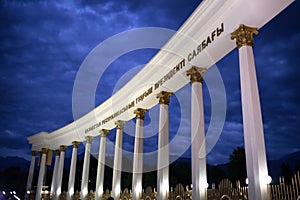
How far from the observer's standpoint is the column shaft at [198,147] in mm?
9812

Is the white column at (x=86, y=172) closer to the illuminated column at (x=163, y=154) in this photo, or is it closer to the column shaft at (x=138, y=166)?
the column shaft at (x=138, y=166)

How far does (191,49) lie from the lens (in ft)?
36.6

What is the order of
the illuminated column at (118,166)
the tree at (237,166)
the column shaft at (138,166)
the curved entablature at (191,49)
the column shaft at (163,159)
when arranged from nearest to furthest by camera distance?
the curved entablature at (191,49), the column shaft at (163,159), the column shaft at (138,166), the illuminated column at (118,166), the tree at (237,166)

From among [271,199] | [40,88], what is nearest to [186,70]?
[271,199]

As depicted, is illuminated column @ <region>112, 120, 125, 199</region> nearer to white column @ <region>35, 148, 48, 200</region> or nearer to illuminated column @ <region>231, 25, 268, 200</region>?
illuminated column @ <region>231, 25, 268, 200</region>

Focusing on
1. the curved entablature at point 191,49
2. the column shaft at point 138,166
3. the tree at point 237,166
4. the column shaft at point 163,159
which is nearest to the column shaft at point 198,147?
the curved entablature at point 191,49

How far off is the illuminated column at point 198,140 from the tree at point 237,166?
23.5 m

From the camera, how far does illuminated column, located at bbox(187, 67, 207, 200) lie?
32.3 feet

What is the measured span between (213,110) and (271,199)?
7.32 metres

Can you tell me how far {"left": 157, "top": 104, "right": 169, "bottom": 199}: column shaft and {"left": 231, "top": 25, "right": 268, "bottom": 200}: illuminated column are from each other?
5.38 metres

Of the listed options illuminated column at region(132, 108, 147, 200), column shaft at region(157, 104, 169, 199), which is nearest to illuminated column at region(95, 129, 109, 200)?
illuminated column at region(132, 108, 147, 200)

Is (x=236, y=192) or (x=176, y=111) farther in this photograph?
(x=176, y=111)

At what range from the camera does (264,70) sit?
139 feet

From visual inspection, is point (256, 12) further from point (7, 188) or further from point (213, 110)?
point (7, 188)
